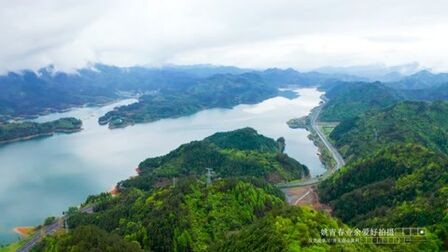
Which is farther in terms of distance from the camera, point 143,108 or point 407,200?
point 143,108

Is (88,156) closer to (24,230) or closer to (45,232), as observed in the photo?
(24,230)

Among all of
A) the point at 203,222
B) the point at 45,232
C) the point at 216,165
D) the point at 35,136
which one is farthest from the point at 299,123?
the point at 203,222

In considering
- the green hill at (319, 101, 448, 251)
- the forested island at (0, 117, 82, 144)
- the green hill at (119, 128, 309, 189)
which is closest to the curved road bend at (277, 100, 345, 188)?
the green hill at (319, 101, 448, 251)

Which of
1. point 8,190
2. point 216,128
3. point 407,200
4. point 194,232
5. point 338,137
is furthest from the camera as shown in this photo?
point 216,128

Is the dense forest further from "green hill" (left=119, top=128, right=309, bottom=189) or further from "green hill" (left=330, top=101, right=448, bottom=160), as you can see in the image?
"green hill" (left=330, top=101, right=448, bottom=160)

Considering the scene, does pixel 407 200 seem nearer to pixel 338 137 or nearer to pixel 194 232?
pixel 194 232

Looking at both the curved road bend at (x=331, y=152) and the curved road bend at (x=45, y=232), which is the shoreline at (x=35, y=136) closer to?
the curved road bend at (x=331, y=152)

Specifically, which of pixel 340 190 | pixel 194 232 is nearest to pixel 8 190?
pixel 194 232
